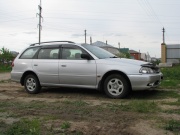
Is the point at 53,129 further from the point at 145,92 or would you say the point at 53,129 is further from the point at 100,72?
the point at 145,92

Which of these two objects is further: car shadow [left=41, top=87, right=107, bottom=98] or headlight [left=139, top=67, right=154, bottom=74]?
car shadow [left=41, top=87, right=107, bottom=98]

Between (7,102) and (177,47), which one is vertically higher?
(177,47)

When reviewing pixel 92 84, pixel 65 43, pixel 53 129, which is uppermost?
pixel 65 43

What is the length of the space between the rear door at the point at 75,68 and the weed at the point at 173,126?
3364mm

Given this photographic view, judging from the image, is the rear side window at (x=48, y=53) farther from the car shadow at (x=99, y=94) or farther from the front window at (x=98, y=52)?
the car shadow at (x=99, y=94)

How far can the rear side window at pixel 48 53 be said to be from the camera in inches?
352

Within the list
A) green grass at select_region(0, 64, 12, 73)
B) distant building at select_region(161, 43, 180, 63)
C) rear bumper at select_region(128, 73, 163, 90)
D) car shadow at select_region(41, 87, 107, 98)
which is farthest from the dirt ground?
green grass at select_region(0, 64, 12, 73)

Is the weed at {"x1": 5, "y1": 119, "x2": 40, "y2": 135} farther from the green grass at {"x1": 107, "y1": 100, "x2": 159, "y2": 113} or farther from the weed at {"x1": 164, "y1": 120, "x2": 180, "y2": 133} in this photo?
the weed at {"x1": 164, "y1": 120, "x2": 180, "y2": 133}

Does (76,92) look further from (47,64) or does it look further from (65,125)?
(65,125)

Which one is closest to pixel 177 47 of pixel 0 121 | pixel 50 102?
pixel 50 102

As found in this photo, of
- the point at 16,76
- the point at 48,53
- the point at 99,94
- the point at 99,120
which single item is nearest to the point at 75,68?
the point at 99,94

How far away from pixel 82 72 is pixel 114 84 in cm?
100

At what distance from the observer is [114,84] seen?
25.4 feet

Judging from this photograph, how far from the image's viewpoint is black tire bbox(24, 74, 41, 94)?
30.2 feet
